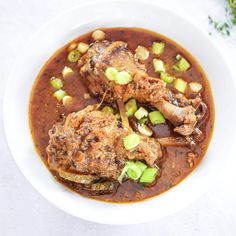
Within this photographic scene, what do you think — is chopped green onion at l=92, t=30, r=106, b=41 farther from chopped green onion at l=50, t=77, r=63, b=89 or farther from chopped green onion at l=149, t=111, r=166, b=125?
chopped green onion at l=149, t=111, r=166, b=125

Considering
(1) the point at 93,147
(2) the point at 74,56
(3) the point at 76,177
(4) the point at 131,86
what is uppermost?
(2) the point at 74,56

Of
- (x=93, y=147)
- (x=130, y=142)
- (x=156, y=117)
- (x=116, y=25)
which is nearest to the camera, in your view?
(x=93, y=147)

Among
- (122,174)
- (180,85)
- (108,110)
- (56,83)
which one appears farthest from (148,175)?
(56,83)

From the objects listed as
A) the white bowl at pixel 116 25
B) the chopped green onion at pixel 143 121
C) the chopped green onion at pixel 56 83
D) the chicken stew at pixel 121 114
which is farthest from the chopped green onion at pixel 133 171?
the chopped green onion at pixel 56 83

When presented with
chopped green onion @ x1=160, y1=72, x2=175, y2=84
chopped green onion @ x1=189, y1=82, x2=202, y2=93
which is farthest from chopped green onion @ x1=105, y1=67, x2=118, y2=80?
chopped green onion @ x1=189, y1=82, x2=202, y2=93

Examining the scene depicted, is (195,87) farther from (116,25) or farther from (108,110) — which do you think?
(116,25)
